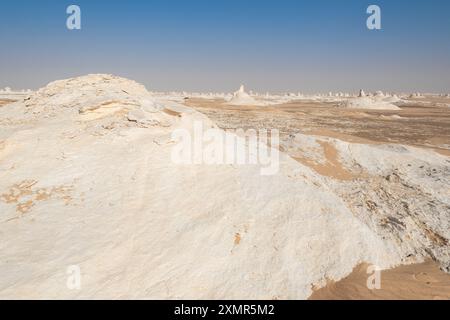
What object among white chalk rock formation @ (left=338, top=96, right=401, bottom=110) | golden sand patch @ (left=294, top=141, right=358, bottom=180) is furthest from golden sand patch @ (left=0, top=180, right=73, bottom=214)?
white chalk rock formation @ (left=338, top=96, right=401, bottom=110)

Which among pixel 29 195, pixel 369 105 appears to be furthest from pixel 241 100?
pixel 29 195

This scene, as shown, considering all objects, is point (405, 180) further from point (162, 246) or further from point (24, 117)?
point (24, 117)

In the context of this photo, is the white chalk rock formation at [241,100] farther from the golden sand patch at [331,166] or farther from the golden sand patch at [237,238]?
the golden sand patch at [237,238]

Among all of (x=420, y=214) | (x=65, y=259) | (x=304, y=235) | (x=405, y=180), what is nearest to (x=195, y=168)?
(x=304, y=235)

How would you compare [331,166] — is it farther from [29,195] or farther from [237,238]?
[29,195]

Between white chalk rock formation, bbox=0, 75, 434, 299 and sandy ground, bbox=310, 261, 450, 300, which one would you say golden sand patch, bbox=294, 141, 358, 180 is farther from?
sandy ground, bbox=310, 261, 450, 300

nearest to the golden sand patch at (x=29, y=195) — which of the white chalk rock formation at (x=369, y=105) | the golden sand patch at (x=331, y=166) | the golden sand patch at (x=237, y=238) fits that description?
the golden sand patch at (x=237, y=238)

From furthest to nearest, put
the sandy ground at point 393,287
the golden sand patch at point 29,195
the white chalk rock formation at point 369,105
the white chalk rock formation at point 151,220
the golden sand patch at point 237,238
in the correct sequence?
1. the white chalk rock formation at point 369,105
2. the golden sand patch at point 29,195
3. the golden sand patch at point 237,238
4. the sandy ground at point 393,287
5. the white chalk rock formation at point 151,220
